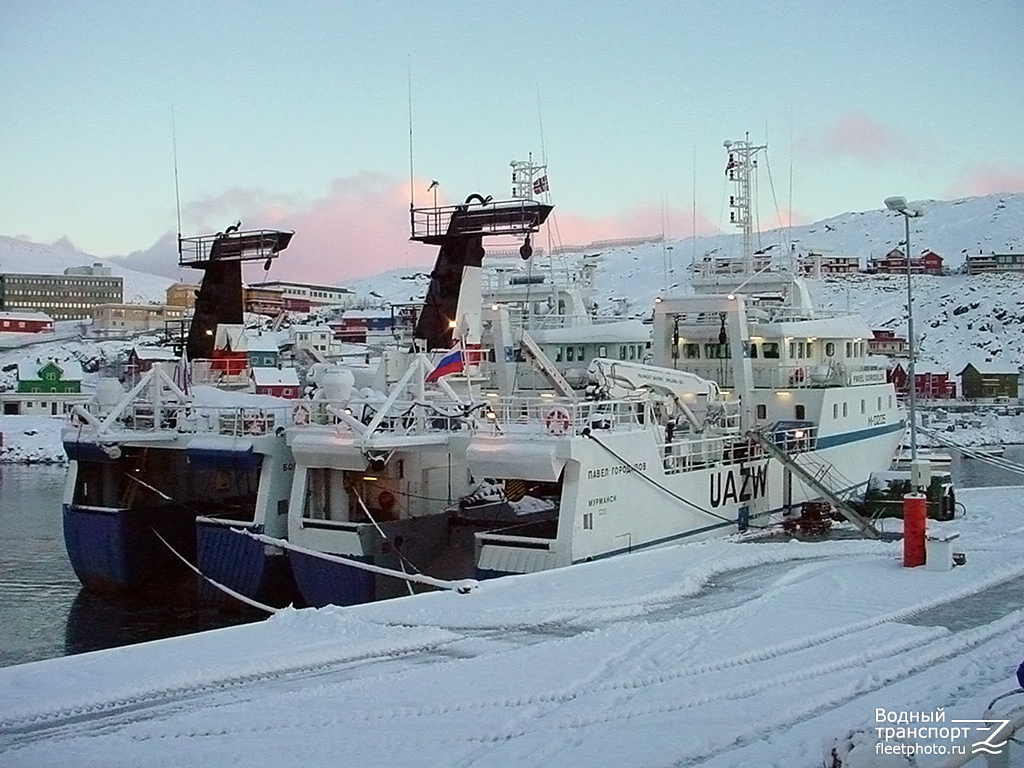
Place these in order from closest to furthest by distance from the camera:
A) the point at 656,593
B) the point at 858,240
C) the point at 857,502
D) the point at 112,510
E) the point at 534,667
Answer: the point at 534,667 < the point at 656,593 < the point at 112,510 < the point at 857,502 < the point at 858,240

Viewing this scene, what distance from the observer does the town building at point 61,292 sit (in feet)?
520

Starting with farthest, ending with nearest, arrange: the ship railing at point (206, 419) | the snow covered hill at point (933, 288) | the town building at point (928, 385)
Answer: the snow covered hill at point (933, 288) < the town building at point (928, 385) < the ship railing at point (206, 419)

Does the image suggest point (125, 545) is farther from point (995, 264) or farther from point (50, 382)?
point (995, 264)

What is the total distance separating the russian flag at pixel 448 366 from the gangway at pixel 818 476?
697 centimetres

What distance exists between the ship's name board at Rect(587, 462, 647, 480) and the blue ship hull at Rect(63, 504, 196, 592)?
33.0 ft

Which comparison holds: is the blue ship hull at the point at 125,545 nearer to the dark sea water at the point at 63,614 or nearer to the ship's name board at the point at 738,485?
the dark sea water at the point at 63,614

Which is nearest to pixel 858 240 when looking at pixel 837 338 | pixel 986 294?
pixel 986 294

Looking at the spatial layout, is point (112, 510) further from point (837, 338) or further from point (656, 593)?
point (837, 338)

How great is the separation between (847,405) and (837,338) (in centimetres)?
201

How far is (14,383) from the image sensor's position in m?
81.4

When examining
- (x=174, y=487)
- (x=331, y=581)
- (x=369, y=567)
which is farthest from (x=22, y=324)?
(x=369, y=567)

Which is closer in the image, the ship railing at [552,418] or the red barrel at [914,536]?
the red barrel at [914,536]

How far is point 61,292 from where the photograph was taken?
162 meters

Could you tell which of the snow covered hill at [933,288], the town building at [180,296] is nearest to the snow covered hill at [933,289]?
the snow covered hill at [933,288]
